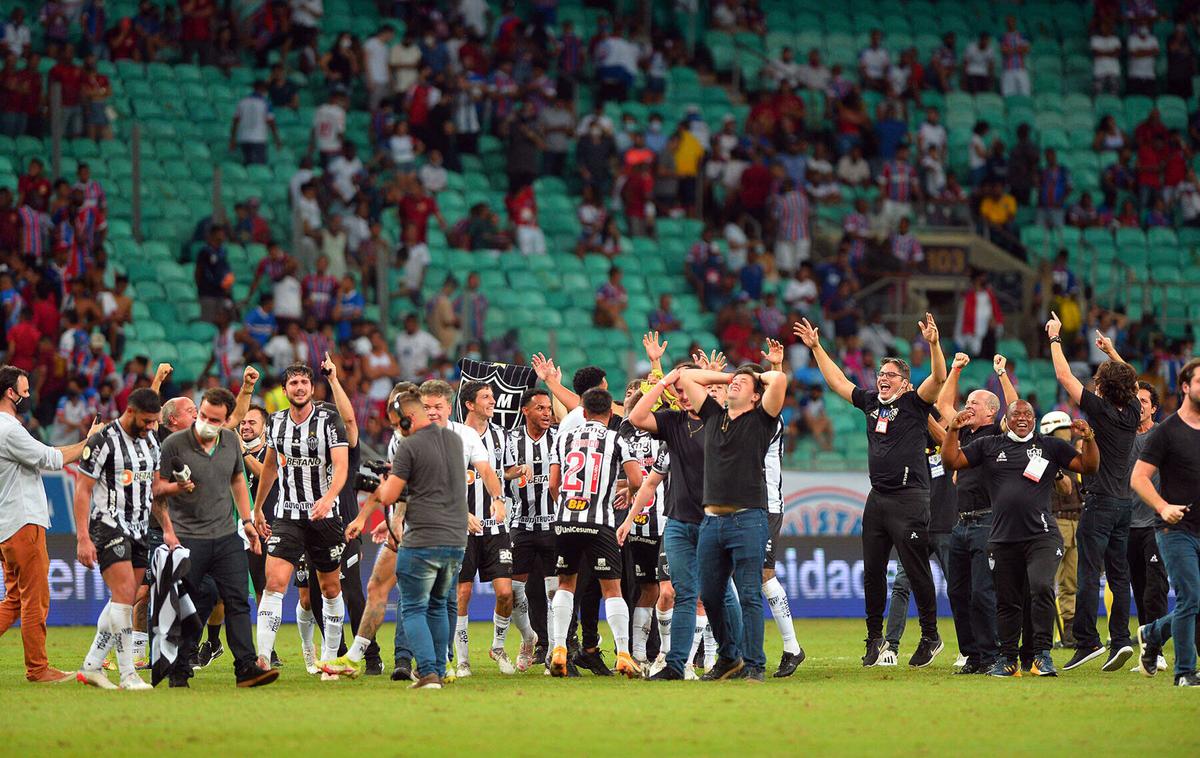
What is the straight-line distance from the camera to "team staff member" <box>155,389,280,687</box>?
12609 millimetres

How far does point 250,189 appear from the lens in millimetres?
26547

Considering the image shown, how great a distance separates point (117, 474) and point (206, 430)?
0.72 metres

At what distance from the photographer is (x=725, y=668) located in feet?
43.5

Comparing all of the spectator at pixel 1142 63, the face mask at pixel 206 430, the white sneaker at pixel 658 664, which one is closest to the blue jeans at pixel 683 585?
the white sneaker at pixel 658 664

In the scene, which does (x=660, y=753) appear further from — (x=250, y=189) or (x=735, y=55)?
(x=735, y=55)

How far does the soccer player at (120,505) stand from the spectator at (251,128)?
1481 cm

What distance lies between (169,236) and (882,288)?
11.7 metres

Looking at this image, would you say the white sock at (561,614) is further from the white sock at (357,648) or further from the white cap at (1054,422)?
the white cap at (1054,422)

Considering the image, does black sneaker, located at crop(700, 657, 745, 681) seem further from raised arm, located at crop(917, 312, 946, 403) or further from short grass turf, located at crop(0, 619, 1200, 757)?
raised arm, located at crop(917, 312, 946, 403)

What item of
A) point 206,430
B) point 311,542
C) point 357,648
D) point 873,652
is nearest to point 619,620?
point 357,648

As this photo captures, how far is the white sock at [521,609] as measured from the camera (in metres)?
14.6

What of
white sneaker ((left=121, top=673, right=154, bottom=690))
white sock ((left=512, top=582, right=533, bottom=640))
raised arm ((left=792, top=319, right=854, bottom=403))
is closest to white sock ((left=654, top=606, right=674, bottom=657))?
white sock ((left=512, top=582, right=533, bottom=640))

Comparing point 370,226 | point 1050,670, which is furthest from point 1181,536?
point 370,226

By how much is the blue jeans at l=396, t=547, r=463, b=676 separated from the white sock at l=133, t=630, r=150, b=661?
2.44 m
